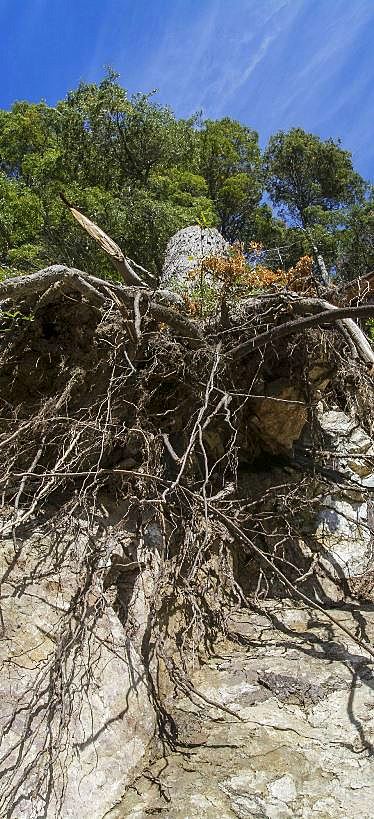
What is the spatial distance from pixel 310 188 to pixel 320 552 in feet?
55.5

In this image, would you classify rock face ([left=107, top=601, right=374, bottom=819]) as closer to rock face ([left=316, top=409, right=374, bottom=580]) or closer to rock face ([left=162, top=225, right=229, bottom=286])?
rock face ([left=316, top=409, right=374, bottom=580])

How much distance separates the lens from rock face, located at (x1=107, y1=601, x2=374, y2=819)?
1.96 meters

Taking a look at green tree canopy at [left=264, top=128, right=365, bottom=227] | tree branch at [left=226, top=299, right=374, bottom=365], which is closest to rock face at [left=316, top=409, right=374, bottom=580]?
tree branch at [left=226, top=299, right=374, bottom=365]

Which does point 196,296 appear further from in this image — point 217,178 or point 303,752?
point 217,178

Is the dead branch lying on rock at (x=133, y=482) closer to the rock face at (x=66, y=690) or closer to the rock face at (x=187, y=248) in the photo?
the rock face at (x=66, y=690)

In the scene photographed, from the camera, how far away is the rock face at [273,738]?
1.96 m

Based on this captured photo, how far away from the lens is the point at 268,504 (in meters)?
3.91

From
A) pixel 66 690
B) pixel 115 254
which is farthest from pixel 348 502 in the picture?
pixel 66 690

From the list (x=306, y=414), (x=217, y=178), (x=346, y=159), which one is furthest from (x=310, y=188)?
(x=306, y=414)

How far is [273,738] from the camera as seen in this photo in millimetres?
2268

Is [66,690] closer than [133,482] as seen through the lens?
Yes

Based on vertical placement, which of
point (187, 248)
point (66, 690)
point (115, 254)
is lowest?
point (66, 690)

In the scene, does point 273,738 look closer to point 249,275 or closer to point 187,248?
point 249,275

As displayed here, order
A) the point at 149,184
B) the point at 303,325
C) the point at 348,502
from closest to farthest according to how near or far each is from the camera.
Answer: the point at 303,325 → the point at 348,502 → the point at 149,184
